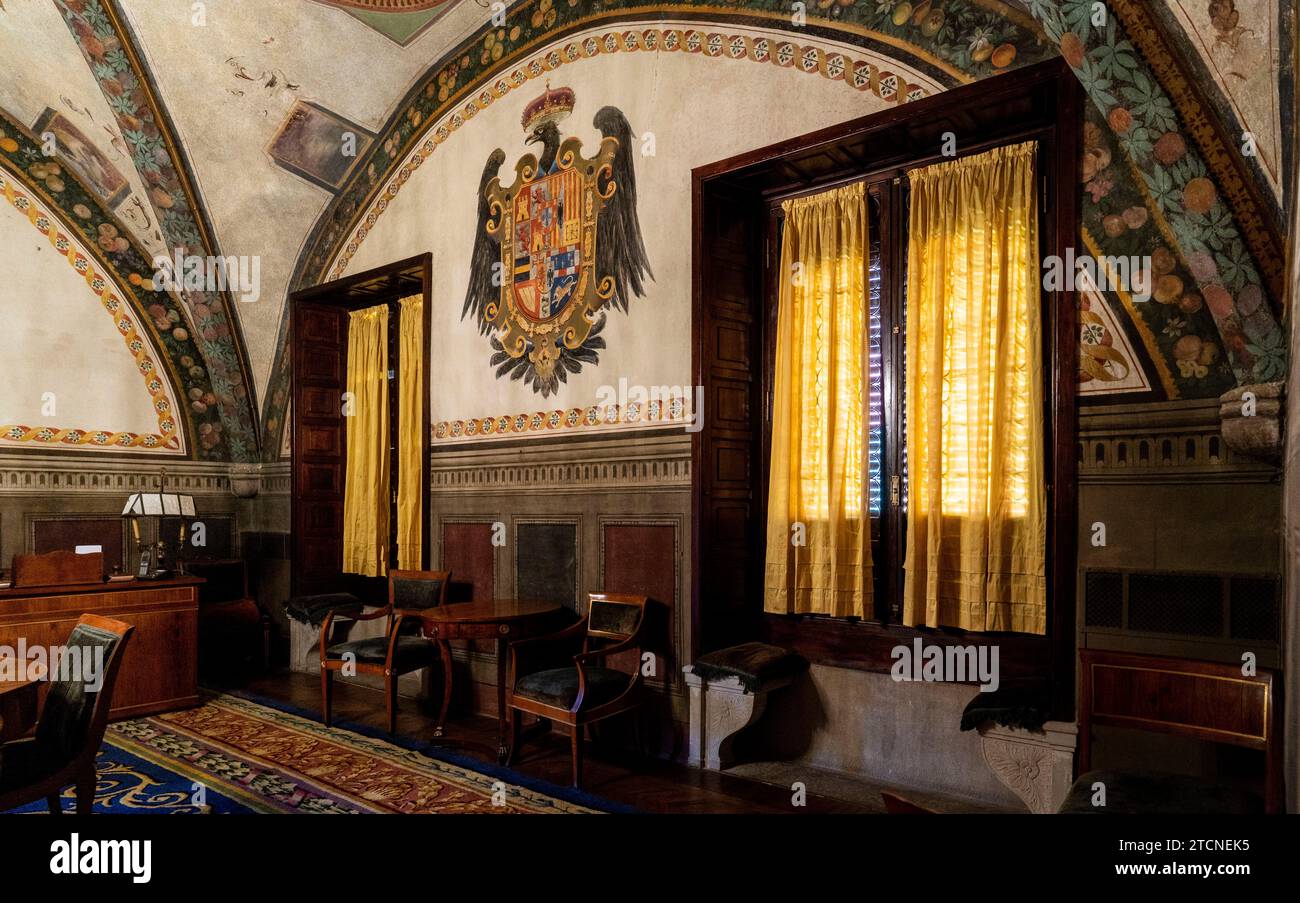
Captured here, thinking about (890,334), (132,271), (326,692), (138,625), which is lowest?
(326,692)

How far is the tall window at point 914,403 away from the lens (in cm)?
416

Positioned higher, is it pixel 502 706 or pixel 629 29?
pixel 629 29

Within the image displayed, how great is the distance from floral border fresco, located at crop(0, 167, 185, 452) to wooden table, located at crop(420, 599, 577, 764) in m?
4.35

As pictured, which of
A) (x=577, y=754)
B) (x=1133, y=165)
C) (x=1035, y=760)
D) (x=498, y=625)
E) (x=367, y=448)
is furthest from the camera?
(x=367, y=448)

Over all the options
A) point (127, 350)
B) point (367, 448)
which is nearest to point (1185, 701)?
point (367, 448)

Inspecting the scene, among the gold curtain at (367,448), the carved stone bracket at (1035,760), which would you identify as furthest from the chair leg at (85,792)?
the gold curtain at (367,448)

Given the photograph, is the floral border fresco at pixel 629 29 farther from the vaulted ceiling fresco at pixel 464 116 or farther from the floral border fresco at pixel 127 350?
the floral border fresco at pixel 127 350

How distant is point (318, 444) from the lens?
7824mm

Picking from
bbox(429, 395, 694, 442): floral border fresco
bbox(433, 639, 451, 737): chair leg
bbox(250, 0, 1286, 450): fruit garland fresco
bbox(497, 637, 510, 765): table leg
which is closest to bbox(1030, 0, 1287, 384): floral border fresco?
bbox(250, 0, 1286, 450): fruit garland fresco

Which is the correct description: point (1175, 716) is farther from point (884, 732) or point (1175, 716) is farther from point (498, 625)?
point (498, 625)

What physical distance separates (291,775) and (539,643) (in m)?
1.49

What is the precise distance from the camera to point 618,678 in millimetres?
4691

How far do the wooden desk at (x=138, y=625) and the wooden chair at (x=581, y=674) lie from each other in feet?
9.00
